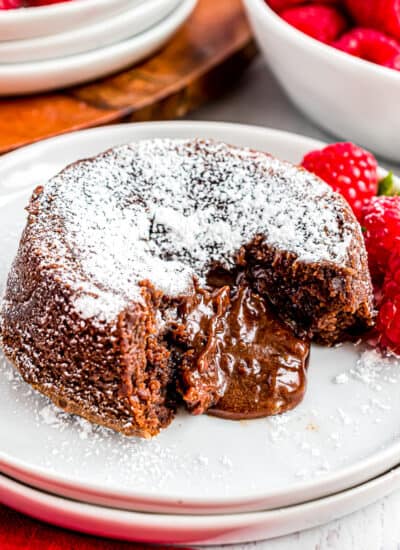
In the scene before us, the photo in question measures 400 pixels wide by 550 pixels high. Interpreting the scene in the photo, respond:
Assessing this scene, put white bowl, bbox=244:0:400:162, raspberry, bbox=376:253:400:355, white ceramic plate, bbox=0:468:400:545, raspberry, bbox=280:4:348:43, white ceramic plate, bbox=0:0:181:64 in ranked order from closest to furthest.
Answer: white ceramic plate, bbox=0:468:400:545 < raspberry, bbox=376:253:400:355 < white bowl, bbox=244:0:400:162 < white ceramic plate, bbox=0:0:181:64 < raspberry, bbox=280:4:348:43

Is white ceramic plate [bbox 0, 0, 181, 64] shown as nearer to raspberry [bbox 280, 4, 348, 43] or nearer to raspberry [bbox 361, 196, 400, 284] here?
raspberry [bbox 280, 4, 348, 43]

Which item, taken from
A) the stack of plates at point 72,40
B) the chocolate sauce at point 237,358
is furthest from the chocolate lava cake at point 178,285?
the stack of plates at point 72,40

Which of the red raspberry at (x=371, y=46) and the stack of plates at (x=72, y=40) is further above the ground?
the red raspberry at (x=371, y=46)

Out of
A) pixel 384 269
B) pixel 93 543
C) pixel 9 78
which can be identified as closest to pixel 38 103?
pixel 9 78

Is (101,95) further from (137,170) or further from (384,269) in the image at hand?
(384,269)

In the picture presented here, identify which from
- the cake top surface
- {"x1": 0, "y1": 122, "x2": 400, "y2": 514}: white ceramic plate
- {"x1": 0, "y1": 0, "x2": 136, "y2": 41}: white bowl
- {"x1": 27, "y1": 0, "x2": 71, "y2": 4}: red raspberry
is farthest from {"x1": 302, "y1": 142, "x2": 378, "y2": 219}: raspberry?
{"x1": 27, "y1": 0, "x2": 71, "y2": 4}: red raspberry

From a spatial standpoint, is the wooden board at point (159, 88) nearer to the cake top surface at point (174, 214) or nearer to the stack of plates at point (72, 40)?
the stack of plates at point (72, 40)
